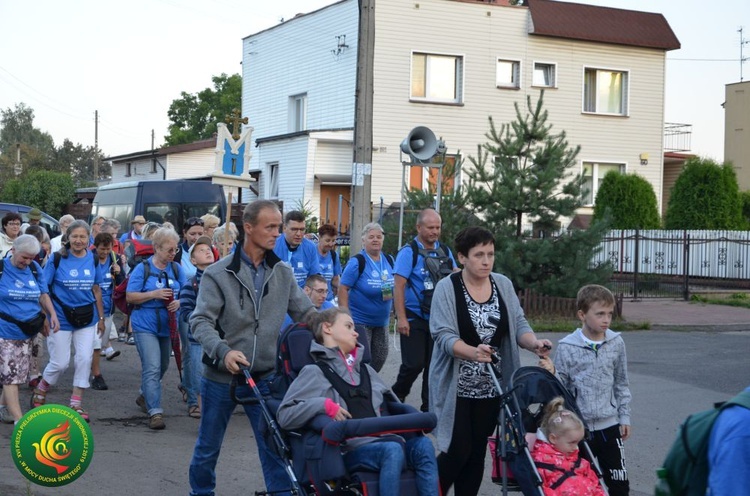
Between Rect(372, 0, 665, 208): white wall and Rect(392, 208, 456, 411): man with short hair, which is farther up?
Rect(372, 0, 665, 208): white wall

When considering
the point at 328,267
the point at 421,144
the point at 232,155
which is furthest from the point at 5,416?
the point at 421,144

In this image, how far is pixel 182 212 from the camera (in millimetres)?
21734

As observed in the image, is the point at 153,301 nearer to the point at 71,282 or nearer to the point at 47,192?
the point at 71,282

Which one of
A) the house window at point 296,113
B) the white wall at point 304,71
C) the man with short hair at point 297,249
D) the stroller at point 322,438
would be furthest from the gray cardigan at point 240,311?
the house window at point 296,113

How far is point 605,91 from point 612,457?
28.9 m

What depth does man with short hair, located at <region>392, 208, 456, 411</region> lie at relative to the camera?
8938 millimetres

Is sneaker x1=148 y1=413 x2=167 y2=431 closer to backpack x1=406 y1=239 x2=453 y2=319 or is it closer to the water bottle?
backpack x1=406 y1=239 x2=453 y2=319

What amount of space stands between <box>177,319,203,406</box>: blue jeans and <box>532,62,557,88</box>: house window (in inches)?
934

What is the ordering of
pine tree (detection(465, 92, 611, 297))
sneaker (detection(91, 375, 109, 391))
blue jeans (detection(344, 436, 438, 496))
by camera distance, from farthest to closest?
pine tree (detection(465, 92, 611, 297)) → sneaker (detection(91, 375, 109, 391)) → blue jeans (detection(344, 436, 438, 496))

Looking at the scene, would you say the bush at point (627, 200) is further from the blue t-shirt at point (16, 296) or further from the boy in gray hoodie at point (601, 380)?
the boy in gray hoodie at point (601, 380)

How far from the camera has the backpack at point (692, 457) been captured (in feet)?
9.38

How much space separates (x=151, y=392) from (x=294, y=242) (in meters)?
2.14

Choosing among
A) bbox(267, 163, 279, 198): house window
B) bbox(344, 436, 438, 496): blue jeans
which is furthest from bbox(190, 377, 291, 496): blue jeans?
bbox(267, 163, 279, 198): house window

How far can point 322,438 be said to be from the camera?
5320mm
